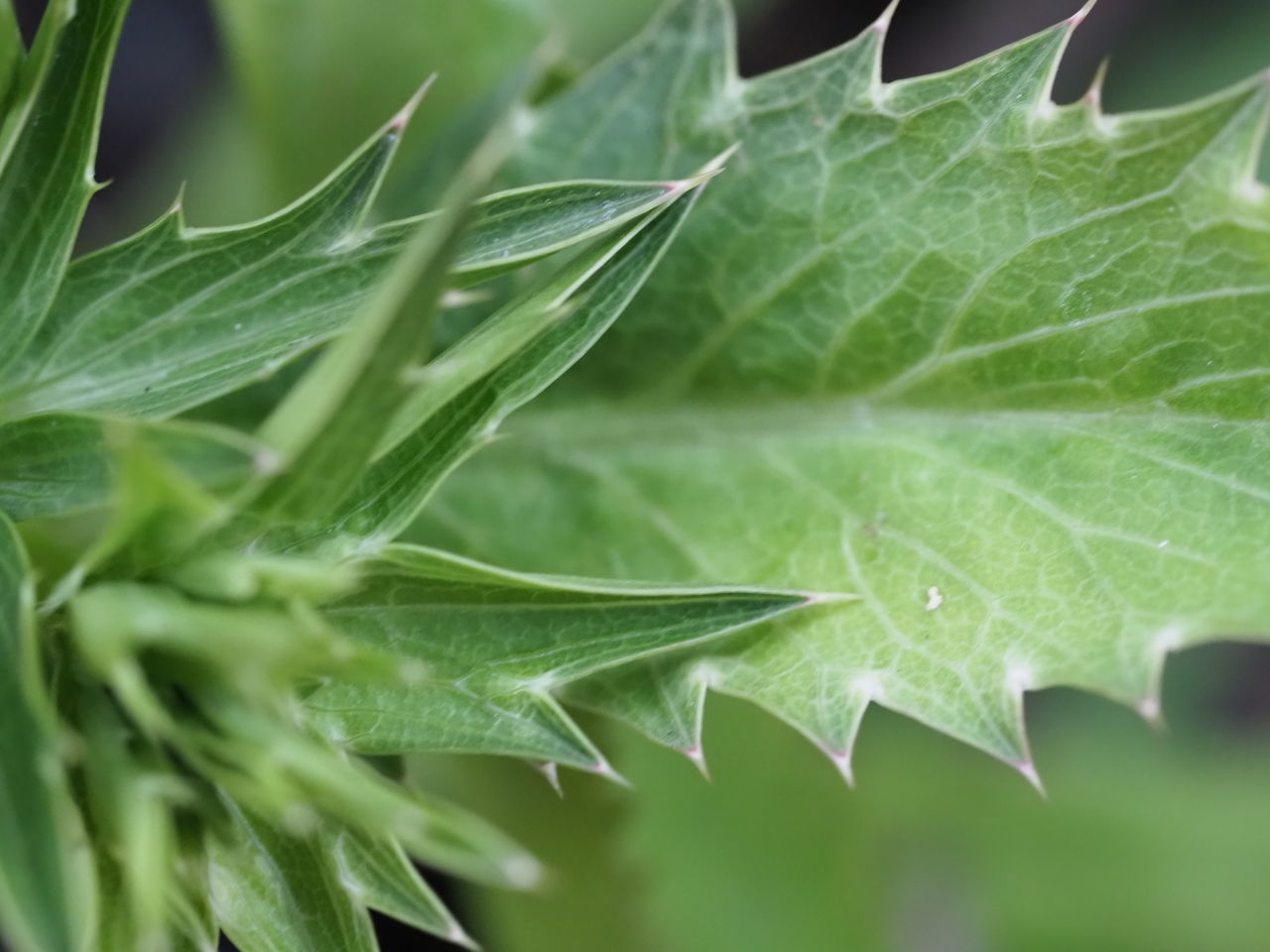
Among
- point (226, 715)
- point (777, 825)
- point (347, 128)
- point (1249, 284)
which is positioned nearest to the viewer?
point (226, 715)

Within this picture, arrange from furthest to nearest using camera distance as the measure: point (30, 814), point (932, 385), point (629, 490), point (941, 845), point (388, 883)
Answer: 1. point (941, 845)
2. point (629, 490)
3. point (932, 385)
4. point (388, 883)
5. point (30, 814)

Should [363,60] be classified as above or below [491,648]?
above

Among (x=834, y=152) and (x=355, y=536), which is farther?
(x=834, y=152)

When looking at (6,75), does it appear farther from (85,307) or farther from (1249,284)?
(1249,284)

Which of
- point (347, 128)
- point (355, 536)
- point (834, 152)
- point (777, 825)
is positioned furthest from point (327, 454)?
point (777, 825)

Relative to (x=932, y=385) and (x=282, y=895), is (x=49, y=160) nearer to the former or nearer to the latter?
(x=282, y=895)

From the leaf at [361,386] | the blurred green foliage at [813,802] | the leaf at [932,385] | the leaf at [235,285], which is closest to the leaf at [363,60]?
the blurred green foliage at [813,802]

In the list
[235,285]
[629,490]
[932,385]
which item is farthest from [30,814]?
[932,385]

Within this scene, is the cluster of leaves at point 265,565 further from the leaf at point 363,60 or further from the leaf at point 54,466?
the leaf at point 363,60
